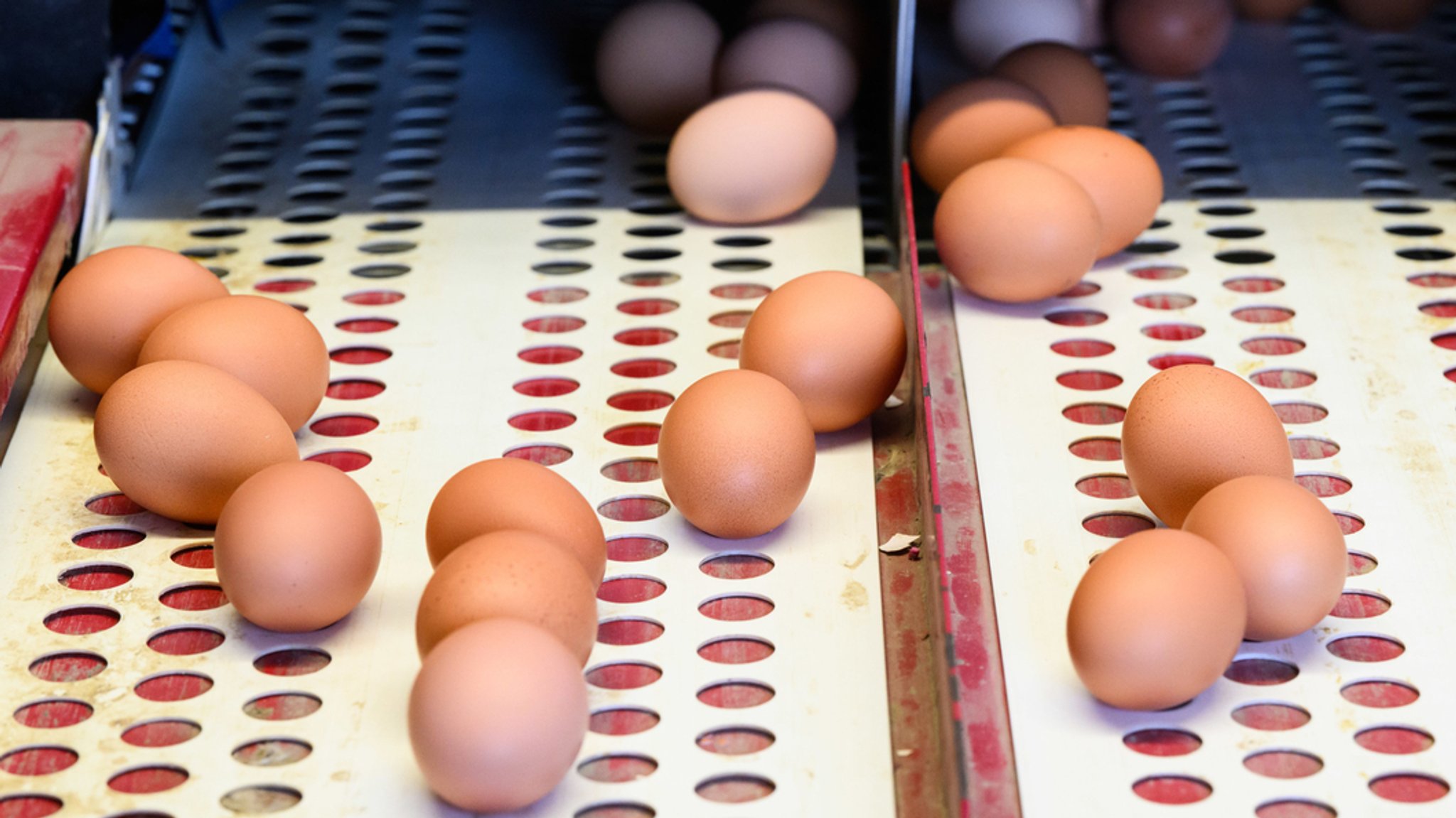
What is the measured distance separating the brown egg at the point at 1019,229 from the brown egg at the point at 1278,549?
19.4 inches

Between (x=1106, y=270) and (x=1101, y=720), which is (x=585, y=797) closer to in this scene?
(x=1101, y=720)

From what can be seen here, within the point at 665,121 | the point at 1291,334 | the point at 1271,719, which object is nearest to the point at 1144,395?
the point at 1271,719

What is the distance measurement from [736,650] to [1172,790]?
1.15 ft

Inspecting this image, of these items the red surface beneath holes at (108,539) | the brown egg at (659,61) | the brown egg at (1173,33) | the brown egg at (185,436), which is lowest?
the red surface beneath holes at (108,539)

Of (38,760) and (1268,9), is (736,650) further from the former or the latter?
(1268,9)

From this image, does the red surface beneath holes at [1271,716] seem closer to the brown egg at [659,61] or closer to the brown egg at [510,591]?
the brown egg at [510,591]

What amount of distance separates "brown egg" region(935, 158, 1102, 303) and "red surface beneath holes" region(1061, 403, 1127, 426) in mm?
172

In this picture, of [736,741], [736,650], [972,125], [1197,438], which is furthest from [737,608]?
[972,125]

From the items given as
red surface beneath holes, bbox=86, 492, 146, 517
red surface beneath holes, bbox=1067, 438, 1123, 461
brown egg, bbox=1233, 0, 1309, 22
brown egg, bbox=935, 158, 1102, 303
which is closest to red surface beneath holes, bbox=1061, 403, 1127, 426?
red surface beneath holes, bbox=1067, 438, 1123, 461

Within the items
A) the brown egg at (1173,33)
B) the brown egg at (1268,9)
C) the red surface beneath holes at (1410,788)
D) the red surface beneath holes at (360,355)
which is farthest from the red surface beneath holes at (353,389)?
the brown egg at (1268,9)

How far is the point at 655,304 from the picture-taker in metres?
1.72

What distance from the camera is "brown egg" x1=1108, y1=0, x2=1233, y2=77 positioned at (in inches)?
85.1

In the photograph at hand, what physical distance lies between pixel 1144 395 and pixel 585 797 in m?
0.59

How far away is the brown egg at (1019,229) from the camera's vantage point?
1590 millimetres
